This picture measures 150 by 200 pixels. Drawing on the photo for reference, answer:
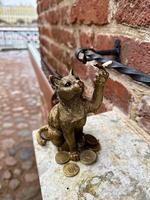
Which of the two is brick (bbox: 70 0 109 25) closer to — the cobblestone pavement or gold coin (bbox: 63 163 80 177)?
gold coin (bbox: 63 163 80 177)

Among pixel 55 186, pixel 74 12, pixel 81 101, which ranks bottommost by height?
pixel 55 186

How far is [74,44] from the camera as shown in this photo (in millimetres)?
921

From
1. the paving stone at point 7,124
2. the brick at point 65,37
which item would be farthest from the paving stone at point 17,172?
the brick at point 65,37

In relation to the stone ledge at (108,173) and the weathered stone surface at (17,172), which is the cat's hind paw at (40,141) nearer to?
the stone ledge at (108,173)

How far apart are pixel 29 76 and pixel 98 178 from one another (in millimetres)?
2167

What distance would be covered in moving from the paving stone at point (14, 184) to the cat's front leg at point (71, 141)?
1.94ft

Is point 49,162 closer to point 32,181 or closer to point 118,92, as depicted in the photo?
point 118,92

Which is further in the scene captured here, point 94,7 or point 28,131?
point 28,131

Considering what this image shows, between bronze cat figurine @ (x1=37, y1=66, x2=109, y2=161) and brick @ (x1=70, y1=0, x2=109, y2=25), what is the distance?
288 mm

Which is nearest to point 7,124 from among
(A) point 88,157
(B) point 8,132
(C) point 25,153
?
(B) point 8,132

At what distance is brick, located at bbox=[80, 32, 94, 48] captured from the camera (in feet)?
2.41

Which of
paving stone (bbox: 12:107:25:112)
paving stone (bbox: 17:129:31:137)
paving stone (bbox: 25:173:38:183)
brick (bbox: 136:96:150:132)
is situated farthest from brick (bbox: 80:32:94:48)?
paving stone (bbox: 12:107:25:112)

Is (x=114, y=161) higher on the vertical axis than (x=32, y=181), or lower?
higher

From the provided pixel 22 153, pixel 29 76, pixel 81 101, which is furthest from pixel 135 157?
pixel 29 76
